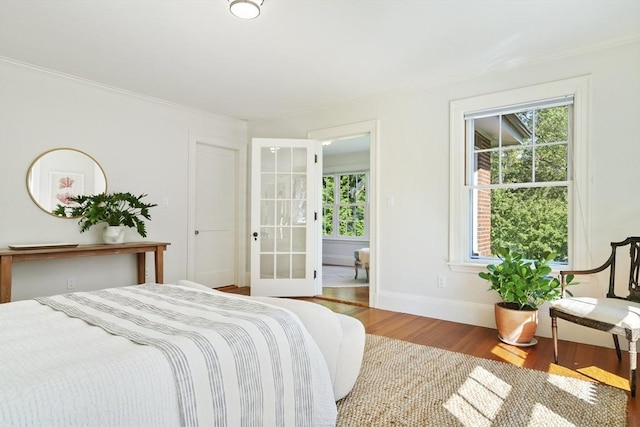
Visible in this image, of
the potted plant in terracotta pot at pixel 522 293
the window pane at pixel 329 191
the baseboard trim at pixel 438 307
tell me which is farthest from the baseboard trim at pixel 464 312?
the window pane at pixel 329 191

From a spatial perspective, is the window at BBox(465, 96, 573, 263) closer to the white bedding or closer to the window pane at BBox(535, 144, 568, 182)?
the window pane at BBox(535, 144, 568, 182)

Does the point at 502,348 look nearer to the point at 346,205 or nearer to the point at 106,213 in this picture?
the point at 106,213

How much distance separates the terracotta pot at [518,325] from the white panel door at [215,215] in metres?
3.67

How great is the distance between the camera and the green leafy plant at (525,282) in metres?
2.78

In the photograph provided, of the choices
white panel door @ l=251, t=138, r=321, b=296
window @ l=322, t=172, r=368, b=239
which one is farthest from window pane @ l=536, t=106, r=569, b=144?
window @ l=322, t=172, r=368, b=239

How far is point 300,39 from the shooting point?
2873 millimetres

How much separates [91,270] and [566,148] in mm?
4788

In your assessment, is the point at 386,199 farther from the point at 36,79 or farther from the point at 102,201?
the point at 36,79

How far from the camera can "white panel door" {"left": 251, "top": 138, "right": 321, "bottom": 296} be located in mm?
4648

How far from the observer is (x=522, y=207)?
335 cm

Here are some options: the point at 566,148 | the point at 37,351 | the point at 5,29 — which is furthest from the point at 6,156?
the point at 566,148

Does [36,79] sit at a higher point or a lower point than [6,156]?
higher

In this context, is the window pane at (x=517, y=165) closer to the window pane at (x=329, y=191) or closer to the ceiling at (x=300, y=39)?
the ceiling at (x=300, y=39)

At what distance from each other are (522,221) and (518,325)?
102 centimetres
